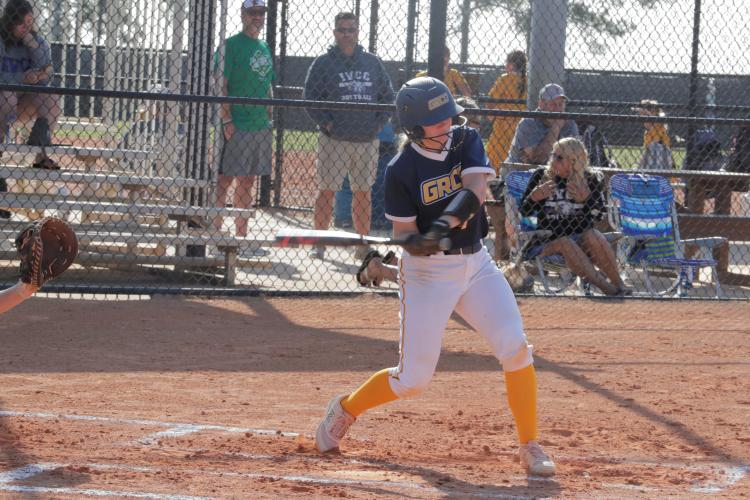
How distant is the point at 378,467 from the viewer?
4.61 meters

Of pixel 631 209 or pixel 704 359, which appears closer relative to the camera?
pixel 704 359

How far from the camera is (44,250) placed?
492cm

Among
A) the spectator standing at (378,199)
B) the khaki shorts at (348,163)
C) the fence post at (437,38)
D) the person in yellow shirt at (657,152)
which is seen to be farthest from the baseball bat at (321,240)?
the person in yellow shirt at (657,152)

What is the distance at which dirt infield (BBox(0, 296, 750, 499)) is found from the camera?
438 cm

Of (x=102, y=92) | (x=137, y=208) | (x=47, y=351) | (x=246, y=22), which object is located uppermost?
(x=246, y=22)

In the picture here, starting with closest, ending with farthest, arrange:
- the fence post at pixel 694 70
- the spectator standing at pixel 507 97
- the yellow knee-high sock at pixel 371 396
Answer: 1. the yellow knee-high sock at pixel 371 396
2. the fence post at pixel 694 70
3. the spectator standing at pixel 507 97

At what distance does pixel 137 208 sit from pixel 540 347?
340cm

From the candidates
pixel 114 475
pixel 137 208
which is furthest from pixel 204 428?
pixel 137 208

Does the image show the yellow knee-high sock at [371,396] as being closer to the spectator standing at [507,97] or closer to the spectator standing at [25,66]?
the spectator standing at [25,66]

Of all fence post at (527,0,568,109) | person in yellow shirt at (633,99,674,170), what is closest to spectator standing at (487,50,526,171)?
fence post at (527,0,568,109)

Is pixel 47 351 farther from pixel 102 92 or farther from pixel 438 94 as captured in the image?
pixel 438 94

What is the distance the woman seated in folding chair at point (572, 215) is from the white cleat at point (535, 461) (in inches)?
184

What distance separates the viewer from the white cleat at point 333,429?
479 centimetres

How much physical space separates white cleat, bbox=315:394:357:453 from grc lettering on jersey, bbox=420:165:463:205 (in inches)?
37.9
